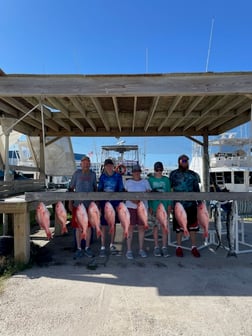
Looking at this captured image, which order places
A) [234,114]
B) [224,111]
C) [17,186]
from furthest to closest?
[234,114] → [224,111] → [17,186]

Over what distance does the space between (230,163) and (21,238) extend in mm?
19128

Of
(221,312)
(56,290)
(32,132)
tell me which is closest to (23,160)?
(32,132)

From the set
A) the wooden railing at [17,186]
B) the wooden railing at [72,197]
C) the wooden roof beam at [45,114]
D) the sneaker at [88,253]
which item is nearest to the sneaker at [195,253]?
the wooden railing at [72,197]

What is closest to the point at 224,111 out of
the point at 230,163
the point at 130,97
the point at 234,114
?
the point at 234,114

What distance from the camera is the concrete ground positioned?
231 cm

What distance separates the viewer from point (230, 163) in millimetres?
20219

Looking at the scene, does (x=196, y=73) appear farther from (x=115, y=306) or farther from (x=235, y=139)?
(x=235, y=139)

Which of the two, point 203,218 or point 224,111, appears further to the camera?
point 224,111

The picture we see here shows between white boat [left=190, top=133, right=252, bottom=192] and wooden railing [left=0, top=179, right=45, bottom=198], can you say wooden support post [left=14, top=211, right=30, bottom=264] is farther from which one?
white boat [left=190, top=133, right=252, bottom=192]

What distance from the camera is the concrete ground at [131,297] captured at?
7.59 feet

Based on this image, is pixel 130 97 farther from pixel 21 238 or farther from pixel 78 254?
pixel 21 238

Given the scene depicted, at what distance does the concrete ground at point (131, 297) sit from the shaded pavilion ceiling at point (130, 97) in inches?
96.0

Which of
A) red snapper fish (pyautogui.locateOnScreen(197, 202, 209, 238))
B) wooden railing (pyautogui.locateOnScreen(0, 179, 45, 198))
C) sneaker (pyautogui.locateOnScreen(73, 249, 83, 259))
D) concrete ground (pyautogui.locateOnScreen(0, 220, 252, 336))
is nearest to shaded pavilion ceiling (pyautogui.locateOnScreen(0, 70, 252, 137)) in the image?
wooden railing (pyautogui.locateOnScreen(0, 179, 45, 198))

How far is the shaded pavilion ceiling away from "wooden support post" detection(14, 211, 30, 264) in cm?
156
